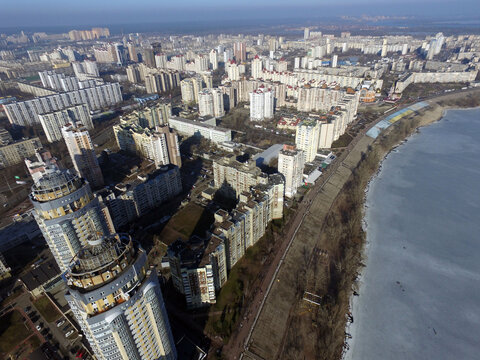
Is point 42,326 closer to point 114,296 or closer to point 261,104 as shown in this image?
point 114,296

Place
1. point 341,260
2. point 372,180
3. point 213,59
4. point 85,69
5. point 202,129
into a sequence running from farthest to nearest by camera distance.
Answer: point 213,59
point 85,69
point 202,129
point 372,180
point 341,260

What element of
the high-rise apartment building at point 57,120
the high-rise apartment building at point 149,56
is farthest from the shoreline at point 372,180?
the high-rise apartment building at point 149,56

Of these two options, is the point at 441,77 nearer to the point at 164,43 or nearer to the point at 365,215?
the point at 365,215

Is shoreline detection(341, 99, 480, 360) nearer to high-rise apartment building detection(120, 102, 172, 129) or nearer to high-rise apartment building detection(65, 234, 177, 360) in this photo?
high-rise apartment building detection(65, 234, 177, 360)

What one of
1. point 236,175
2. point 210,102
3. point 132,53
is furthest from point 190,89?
point 132,53

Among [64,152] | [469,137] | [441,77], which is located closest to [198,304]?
[64,152]

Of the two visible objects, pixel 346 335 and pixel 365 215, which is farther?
pixel 365 215
